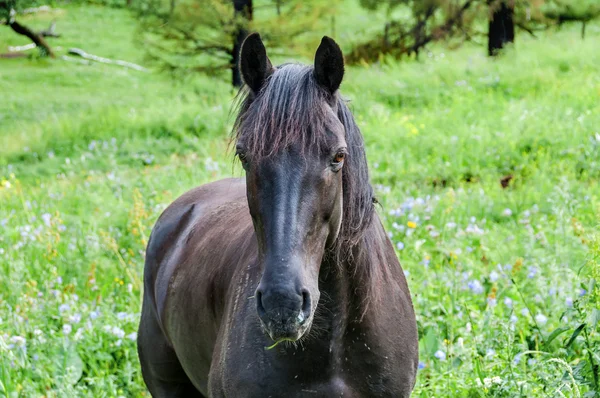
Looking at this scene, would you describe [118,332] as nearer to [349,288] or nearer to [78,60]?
[349,288]

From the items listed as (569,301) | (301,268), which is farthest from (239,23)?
(301,268)

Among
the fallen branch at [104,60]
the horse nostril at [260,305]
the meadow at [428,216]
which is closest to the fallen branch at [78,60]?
the fallen branch at [104,60]

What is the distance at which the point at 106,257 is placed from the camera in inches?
261

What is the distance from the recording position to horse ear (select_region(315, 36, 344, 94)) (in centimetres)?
250

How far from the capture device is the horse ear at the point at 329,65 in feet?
8.21

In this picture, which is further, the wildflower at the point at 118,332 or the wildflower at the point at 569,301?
the wildflower at the point at 118,332

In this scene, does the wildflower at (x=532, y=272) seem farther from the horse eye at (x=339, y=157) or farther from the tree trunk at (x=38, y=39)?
the tree trunk at (x=38, y=39)

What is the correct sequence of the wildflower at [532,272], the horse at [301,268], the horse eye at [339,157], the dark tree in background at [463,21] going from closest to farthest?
the horse at [301,268] → the horse eye at [339,157] → the wildflower at [532,272] → the dark tree in background at [463,21]

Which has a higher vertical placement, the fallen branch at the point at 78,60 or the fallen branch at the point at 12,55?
the fallen branch at the point at 12,55

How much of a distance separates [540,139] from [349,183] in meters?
6.59

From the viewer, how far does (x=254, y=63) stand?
262 cm

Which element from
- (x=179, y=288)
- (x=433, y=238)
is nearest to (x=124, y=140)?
(x=433, y=238)

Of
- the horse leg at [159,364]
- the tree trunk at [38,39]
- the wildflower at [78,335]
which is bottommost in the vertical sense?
the tree trunk at [38,39]

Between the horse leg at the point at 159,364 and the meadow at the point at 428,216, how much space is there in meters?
0.40
